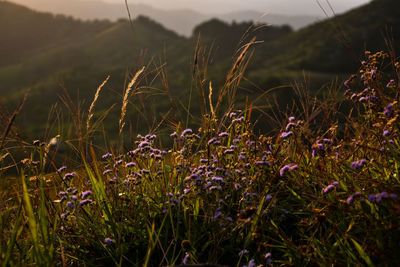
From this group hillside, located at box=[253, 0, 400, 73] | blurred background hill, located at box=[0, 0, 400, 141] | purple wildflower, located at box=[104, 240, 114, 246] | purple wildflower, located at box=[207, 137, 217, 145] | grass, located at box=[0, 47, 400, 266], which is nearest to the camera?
grass, located at box=[0, 47, 400, 266]

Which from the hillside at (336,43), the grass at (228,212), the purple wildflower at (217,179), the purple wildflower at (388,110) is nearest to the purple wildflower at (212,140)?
the grass at (228,212)

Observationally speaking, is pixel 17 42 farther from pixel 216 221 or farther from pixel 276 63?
pixel 216 221

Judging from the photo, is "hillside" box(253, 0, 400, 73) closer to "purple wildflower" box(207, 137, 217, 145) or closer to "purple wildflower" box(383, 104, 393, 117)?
"purple wildflower" box(383, 104, 393, 117)

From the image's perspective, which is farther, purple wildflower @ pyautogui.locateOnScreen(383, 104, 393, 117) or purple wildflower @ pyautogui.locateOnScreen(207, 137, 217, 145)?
purple wildflower @ pyautogui.locateOnScreen(207, 137, 217, 145)

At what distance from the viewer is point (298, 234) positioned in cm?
279

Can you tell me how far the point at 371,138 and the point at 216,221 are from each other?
1883 mm

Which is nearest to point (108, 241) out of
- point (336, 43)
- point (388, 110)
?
point (388, 110)

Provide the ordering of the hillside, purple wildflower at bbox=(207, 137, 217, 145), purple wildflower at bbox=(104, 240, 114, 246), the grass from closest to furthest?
the grass → purple wildflower at bbox=(104, 240, 114, 246) → purple wildflower at bbox=(207, 137, 217, 145) → the hillside

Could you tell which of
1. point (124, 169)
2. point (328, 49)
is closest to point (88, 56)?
point (328, 49)

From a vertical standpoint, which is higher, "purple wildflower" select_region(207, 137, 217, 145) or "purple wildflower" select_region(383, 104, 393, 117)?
"purple wildflower" select_region(383, 104, 393, 117)

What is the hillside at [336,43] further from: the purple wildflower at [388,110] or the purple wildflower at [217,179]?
the purple wildflower at [217,179]

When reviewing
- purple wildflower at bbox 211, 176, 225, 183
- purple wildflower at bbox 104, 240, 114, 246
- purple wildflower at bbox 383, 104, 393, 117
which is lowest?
purple wildflower at bbox 104, 240, 114, 246

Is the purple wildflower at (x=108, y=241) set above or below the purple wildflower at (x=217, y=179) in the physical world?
below

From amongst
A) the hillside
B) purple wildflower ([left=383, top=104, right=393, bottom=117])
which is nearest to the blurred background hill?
the hillside
